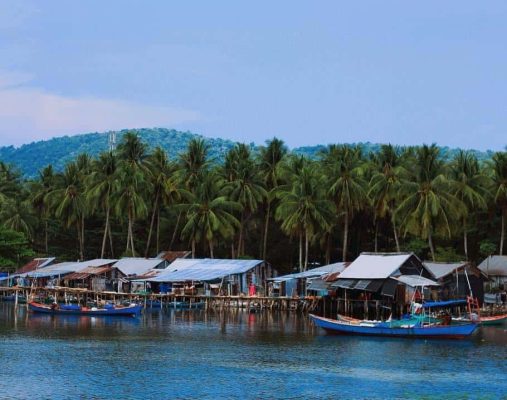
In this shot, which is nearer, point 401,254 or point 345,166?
point 401,254

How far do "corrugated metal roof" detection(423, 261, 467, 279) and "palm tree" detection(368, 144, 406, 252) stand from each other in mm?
9482

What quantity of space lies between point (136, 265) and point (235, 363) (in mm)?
46143

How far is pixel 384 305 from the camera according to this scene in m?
69.5

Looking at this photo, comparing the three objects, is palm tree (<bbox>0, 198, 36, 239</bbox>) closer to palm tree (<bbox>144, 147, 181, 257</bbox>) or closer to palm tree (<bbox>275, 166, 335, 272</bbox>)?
palm tree (<bbox>144, 147, 181, 257</bbox>)

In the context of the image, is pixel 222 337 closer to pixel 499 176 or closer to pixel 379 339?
pixel 379 339

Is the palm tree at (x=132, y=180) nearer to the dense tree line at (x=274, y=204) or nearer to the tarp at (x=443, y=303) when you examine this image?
the dense tree line at (x=274, y=204)

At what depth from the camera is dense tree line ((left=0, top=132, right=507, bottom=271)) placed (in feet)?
273

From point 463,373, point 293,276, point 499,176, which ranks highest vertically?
point 499,176

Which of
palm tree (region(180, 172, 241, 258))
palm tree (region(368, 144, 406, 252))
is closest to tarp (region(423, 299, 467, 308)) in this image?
palm tree (region(368, 144, 406, 252))

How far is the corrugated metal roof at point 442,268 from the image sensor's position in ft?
236

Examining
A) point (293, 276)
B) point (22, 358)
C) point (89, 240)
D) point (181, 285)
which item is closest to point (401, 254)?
point (293, 276)

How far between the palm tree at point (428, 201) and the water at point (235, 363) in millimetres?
19357

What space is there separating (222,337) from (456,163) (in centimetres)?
4158

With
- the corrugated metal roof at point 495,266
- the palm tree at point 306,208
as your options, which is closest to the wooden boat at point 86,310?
the palm tree at point 306,208
